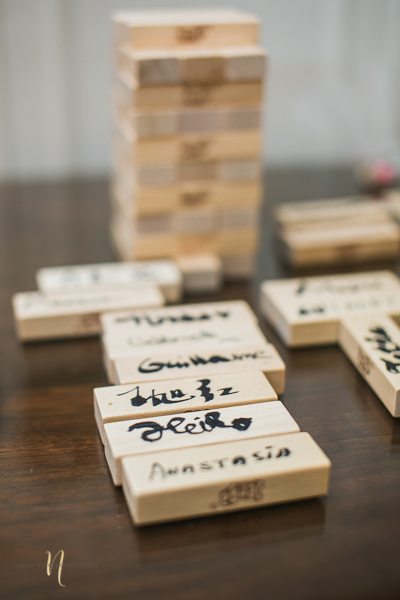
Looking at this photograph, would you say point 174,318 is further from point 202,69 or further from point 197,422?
point 202,69

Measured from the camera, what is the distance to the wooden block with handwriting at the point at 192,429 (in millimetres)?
683

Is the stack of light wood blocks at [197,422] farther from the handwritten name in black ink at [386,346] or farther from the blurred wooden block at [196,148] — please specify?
the blurred wooden block at [196,148]

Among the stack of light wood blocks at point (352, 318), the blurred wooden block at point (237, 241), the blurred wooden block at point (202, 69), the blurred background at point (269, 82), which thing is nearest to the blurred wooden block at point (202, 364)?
the stack of light wood blocks at point (352, 318)

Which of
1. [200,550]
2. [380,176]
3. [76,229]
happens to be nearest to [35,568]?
[200,550]

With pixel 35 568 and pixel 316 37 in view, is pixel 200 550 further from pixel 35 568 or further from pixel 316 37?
pixel 316 37

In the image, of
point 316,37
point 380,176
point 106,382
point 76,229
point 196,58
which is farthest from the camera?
point 316,37

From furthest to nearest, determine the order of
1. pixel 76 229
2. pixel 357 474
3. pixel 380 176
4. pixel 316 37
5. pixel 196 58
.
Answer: pixel 316 37, pixel 380 176, pixel 76 229, pixel 196 58, pixel 357 474

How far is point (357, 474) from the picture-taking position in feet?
2.32

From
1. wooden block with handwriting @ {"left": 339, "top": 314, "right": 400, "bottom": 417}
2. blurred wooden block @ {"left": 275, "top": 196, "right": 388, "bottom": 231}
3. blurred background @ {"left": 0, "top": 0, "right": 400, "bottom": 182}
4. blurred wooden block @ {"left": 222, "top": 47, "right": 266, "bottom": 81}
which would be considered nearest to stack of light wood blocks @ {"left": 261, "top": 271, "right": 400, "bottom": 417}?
wooden block with handwriting @ {"left": 339, "top": 314, "right": 400, "bottom": 417}

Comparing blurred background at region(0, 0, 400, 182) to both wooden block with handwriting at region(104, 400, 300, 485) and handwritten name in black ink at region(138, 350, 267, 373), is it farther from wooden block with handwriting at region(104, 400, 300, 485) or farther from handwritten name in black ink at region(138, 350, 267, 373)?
wooden block with handwriting at region(104, 400, 300, 485)

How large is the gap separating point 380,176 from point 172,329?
0.84 meters

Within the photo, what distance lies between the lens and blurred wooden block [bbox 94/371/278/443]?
2.42 ft

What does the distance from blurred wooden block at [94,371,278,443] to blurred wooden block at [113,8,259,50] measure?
0.55 meters

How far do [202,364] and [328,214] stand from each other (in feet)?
1.92
